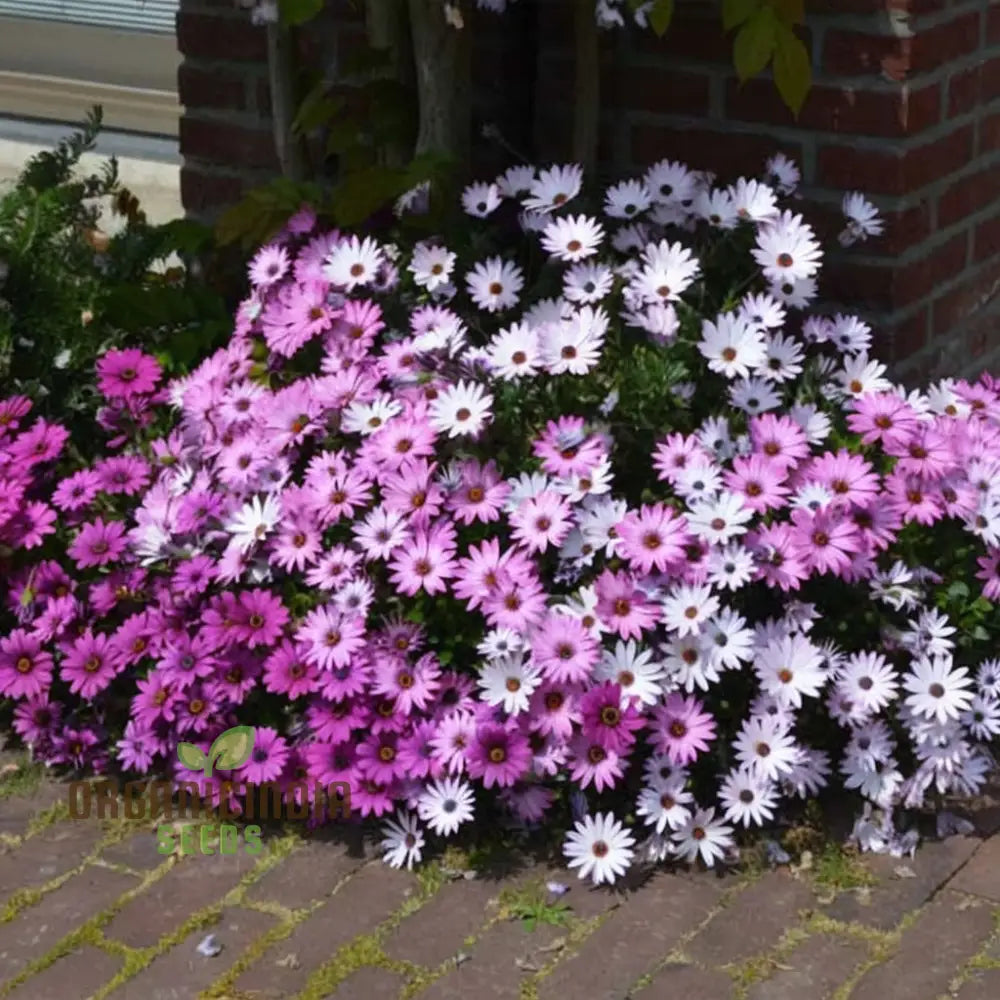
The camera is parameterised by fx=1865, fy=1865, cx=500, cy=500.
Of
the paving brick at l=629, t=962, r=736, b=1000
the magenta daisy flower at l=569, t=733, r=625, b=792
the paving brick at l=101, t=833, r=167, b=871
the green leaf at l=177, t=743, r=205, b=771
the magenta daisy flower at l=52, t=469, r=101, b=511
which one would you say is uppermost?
the magenta daisy flower at l=52, t=469, r=101, b=511

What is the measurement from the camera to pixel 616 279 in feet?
11.1

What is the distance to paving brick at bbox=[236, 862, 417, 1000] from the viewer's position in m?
2.73

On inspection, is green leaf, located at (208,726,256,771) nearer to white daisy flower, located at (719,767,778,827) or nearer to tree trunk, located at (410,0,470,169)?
white daisy flower, located at (719,767,778,827)

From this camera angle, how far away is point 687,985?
2689 millimetres

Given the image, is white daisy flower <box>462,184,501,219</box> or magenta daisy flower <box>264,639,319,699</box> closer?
magenta daisy flower <box>264,639,319,699</box>

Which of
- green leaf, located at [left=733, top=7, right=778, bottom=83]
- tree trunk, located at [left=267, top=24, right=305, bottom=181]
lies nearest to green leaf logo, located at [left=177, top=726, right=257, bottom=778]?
tree trunk, located at [left=267, top=24, right=305, bottom=181]

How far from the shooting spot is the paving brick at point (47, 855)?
9.93 ft

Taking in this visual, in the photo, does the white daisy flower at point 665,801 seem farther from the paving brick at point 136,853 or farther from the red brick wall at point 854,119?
the red brick wall at point 854,119

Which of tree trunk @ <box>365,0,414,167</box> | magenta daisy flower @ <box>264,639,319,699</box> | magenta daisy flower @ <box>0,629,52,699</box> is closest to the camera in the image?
magenta daisy flower @ <box>264,639,319,699</box>

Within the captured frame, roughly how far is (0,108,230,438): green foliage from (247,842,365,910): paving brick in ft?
3.63

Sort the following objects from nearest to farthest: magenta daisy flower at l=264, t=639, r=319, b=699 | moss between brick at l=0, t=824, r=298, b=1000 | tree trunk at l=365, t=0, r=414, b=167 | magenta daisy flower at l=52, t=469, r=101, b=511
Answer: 1. moss between brick at l=0, t=824, r=298, b=1000
2. magenta daisy flower at l=264, t=639, r=319, b=699
3. magenta daisy flower at l=52, t=469, r=101, b=511
4. tree trunk at l=365, t=0, r=414, b=167

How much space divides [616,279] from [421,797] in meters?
1.01

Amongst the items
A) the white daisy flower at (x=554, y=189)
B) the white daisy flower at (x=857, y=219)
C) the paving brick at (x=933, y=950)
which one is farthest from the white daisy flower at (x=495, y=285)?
the paving brick at (x=933, y=950)

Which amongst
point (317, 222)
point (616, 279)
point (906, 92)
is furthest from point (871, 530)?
point (317, 222)
